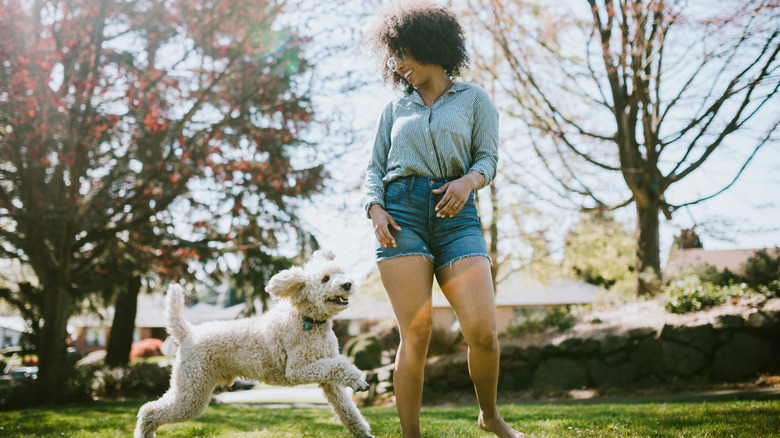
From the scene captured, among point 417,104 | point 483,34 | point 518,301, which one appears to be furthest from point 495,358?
point 518,301

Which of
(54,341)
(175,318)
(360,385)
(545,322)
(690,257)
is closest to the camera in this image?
(360,385)

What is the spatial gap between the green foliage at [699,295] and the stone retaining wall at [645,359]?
0.68 m

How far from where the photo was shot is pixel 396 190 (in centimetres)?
264

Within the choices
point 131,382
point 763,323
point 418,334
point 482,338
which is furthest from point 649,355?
point 131,382

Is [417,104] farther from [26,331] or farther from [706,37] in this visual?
[26,331]

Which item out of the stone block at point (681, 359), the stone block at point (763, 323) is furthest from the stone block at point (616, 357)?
the stone block at point (763, 323)

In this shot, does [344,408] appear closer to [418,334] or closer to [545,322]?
[418,334]

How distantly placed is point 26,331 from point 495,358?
12551mm

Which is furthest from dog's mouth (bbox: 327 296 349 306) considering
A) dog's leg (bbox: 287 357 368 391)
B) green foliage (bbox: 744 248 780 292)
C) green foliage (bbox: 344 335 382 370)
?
green foliage (bbox: 344 335 382 370)

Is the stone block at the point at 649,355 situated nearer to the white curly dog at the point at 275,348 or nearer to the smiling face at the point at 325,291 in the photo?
the white curly dog at the point at 275,348

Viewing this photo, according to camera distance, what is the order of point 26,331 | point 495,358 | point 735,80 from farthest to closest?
point 26,331 → point 735,80 → point 495,358

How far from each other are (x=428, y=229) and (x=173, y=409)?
226cm

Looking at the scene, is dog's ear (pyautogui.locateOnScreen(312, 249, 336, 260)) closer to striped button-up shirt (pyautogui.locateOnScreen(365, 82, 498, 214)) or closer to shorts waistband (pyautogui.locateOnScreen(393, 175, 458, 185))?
striped button-up shirt (pyautogui.locateOnScreen(365, 82, 498, 214))

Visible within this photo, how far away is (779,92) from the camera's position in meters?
8.71
